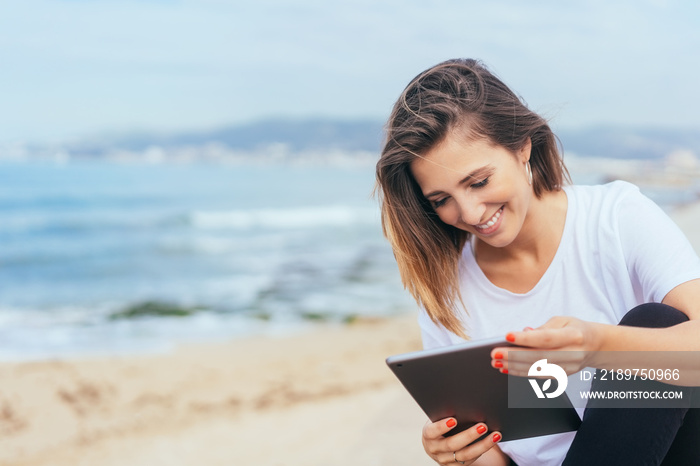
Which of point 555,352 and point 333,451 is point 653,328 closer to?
point 555,352

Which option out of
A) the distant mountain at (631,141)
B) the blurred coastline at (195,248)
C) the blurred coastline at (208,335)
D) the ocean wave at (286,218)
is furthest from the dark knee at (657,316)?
the distant mountain at (631,141)

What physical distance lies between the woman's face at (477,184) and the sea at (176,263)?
5178 mm

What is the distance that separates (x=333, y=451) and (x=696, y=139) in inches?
864

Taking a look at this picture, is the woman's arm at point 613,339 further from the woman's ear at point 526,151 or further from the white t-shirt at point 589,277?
the woman's ear at point 526,151

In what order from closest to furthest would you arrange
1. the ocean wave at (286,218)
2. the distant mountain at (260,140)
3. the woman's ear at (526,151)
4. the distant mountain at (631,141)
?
the woman's ear at (526,151), the distant mountain at (631,141), the ocean wave at (286,218), the distant mountain at (260,140)

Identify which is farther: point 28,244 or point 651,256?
point 28,244

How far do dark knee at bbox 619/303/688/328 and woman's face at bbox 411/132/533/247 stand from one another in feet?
1.42

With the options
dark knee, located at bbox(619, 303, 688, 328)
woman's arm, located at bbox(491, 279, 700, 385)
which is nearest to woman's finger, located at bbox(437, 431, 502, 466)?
woman's arm, located at bbox(491, 279, 700, 385)

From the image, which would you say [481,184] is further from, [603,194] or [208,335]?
[208,335]

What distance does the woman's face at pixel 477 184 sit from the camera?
179 centimetres

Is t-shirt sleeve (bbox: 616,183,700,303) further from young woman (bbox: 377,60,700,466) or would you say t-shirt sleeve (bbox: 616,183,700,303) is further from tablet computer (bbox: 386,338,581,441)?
tablet computer (bbox: 386,338,581,441)

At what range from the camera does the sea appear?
7.56 metres

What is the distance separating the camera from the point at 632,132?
79.6 ft

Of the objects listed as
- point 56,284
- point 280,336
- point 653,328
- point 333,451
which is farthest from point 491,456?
point 56,284
